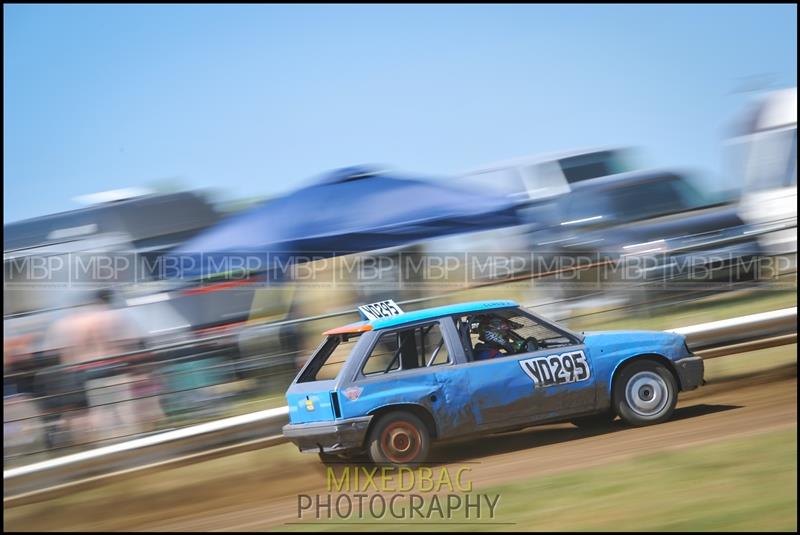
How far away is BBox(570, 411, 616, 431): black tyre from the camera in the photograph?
7.58m

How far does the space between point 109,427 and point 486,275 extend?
510cm

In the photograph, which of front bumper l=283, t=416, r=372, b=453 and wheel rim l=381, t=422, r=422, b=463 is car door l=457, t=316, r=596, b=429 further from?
front bumper l=283, t=416, r=372, b=453

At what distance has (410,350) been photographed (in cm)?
703

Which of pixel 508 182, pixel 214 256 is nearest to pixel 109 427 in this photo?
pixel 214 256

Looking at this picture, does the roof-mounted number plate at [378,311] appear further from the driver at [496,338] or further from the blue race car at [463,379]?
the driver at [496,338]

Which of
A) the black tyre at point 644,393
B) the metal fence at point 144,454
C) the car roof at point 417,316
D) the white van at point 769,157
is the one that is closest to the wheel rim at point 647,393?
the black tyre at point 644,393

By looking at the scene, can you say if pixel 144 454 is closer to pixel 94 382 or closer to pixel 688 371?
pixel 94 382

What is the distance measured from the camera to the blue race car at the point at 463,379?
22.1ft

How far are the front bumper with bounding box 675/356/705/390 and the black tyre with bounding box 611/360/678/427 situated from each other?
0.25ft

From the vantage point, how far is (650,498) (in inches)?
210

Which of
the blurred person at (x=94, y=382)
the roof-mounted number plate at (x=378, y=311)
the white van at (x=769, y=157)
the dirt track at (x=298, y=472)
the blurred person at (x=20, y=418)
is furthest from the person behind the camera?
the white van at (x=769, y=157)

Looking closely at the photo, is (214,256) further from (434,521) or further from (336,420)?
(434,521)

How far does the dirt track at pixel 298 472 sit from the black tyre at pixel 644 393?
109 millimetres

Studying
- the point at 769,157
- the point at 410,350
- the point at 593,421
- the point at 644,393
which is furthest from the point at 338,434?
the point at 769,157
